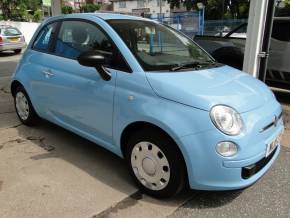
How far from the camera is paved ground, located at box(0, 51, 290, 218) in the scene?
9.87 feet

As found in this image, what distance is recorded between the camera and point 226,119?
2.77 metres

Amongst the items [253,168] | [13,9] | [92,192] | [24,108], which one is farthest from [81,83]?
[13,9]

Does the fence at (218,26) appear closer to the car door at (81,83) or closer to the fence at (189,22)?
the fence at (189,22)

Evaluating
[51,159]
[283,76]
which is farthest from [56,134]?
[283,76]

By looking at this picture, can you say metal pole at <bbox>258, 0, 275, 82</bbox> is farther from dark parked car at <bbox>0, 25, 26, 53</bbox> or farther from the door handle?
dark parked car at <bbox>0, 25, 26, 53</bbox>

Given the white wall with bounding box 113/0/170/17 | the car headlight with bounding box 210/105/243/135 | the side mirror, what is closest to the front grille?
the car headlight with bounding box 210/105/243/135

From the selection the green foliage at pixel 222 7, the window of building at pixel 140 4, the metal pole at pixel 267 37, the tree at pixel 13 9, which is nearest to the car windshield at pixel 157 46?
the metal pole at pixel 267 37

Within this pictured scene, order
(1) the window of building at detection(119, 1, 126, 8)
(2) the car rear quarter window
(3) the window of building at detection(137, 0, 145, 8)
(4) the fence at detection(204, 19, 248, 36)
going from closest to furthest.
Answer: (2) the car rear quarter window
(4) the fence at detection(204, 19, 248, 36)
(3) the window of building at detection(137, 0, 145, 8)
(1) the window of building at detection(119, 1, 126, 8)

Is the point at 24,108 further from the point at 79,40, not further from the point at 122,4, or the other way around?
the point at 122,4

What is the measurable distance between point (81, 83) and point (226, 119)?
165 cm

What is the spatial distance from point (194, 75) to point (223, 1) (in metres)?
42.0

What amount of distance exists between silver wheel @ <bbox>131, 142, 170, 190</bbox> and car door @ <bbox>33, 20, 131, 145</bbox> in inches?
16.3

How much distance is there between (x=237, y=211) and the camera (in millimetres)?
3018

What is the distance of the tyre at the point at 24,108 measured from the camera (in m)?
4.91
